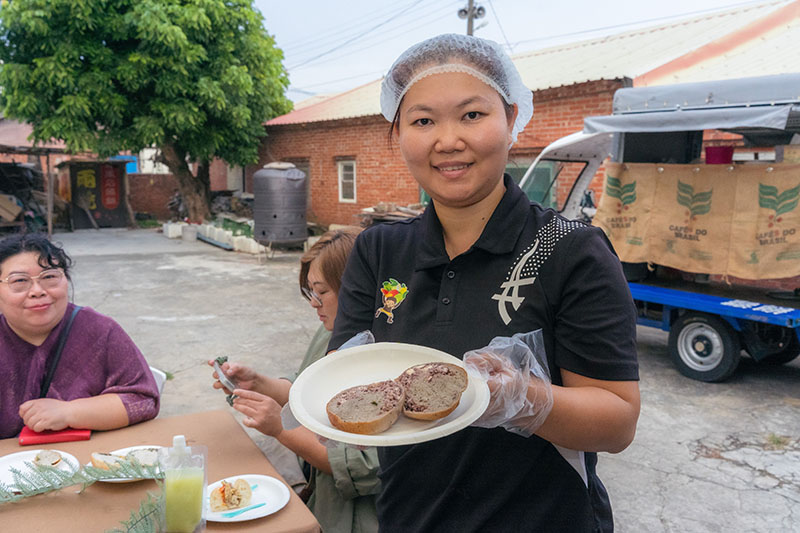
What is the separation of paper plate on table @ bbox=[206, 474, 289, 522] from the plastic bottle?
158mm

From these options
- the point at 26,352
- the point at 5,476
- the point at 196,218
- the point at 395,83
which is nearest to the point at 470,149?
the point at 395,83

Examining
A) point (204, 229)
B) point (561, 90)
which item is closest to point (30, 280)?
point (561, 90)

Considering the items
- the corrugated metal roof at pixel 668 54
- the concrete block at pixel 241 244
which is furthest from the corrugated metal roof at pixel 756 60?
the concrete block at pixel 241 244

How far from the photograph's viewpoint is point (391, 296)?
1.30m

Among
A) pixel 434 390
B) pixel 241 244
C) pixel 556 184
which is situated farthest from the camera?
pixel 241 244

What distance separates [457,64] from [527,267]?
Result: 17.2 inches

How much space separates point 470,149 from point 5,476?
6.04ft

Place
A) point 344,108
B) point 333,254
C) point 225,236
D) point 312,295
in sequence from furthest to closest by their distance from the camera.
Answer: point 344,108
point 225,236
point 312,295
point 333,254

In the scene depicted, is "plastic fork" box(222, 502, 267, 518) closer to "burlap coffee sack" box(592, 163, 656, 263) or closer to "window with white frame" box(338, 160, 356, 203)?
"burlap coffee sack" box(592, 163, 656, 263)

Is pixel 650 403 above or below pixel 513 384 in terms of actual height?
below

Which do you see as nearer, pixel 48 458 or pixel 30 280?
pixel 48 458

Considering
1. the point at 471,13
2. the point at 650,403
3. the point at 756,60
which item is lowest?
the point at 650,403

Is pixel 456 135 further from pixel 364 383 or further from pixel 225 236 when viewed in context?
pixel 225 236

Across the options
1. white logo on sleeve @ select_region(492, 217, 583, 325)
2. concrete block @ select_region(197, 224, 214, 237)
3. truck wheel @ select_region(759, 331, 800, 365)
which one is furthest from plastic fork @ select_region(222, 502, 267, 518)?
concrete block @ select_region(197, 224, 214, 237)
